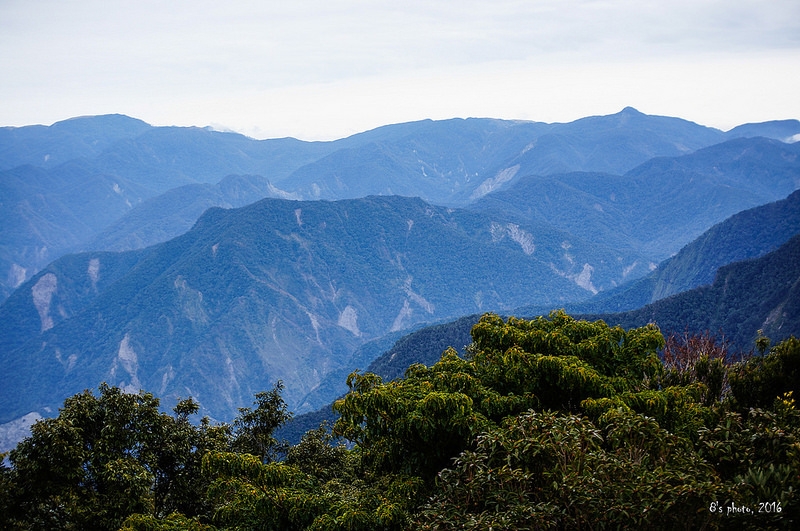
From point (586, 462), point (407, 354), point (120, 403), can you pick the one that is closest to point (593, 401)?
point (586, 462)

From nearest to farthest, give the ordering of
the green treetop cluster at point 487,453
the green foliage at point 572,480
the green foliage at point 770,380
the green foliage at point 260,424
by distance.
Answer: the green foliage at point 572,480 → the green treetop cluster at point 487,453 → the green foliage at point 770,380 → the green foliage at point 260,424

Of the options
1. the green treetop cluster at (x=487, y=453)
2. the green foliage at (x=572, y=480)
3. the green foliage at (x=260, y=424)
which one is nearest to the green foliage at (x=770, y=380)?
the green treetop cluster at (x=487, y=453)

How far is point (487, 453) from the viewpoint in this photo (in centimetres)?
1234

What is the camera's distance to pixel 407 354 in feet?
369

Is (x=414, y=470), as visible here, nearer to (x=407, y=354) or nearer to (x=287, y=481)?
(x=287, y=481)

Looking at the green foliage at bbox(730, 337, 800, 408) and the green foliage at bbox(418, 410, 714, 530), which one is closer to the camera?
the green foliage at bbox(418, 410, 714, 530)

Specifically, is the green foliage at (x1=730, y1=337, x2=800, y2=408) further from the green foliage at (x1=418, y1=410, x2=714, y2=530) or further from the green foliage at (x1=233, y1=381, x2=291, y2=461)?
the green foliage at (x1=233, y1=381, x2=291, y2=461)

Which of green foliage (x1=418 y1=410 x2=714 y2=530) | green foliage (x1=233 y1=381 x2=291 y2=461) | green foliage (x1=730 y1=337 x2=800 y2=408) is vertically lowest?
green foliage (x1=233 y1=381 x2=291 y2=461)

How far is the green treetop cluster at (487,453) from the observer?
1010cm

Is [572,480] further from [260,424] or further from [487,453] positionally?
[260,424]

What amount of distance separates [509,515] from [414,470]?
503 cm

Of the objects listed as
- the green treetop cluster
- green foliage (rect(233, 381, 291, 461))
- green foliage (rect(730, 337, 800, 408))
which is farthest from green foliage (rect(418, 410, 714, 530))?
green foliage (rect(233, 381, 291, 461))

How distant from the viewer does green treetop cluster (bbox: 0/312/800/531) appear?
10.1 meters

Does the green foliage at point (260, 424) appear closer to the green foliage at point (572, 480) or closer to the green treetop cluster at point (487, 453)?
the green treetop cluster at point (487, 453)
